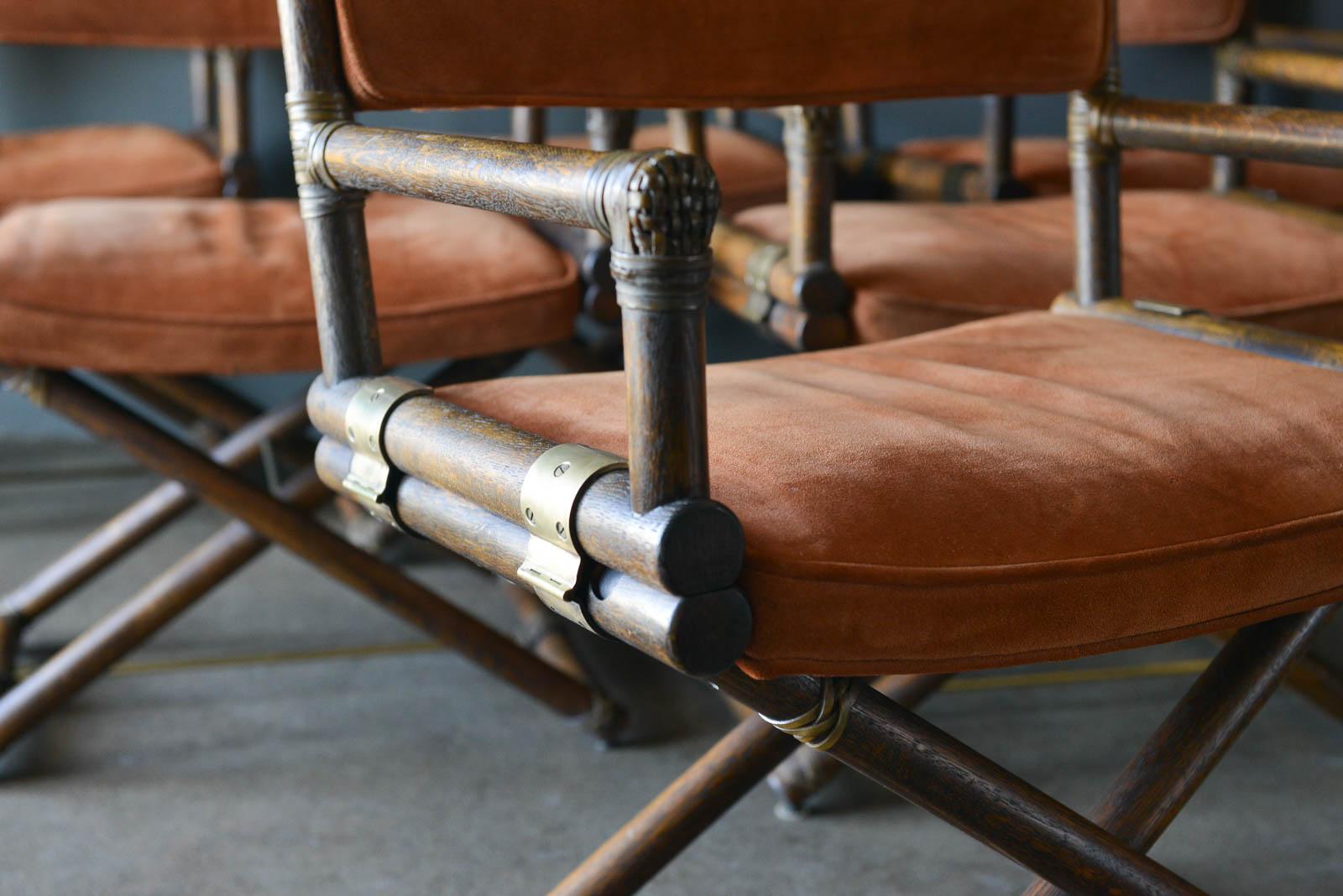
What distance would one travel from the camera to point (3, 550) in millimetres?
2055

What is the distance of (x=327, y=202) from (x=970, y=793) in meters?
0.49

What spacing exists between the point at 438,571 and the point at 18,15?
90 centimetres

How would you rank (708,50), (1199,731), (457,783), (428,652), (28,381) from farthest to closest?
(428,652) → (457,783) → (28,381) → (708,50) → (1199,731)

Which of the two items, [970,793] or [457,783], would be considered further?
[457,783]

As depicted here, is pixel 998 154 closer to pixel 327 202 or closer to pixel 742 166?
pixel 742 166

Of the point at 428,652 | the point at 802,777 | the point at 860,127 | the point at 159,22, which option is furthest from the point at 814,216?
the point at 860,127

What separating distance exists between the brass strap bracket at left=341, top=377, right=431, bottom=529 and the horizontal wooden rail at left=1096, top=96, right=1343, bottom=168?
1.93 feet

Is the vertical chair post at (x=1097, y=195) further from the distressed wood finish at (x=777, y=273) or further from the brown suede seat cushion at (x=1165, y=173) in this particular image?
the brown suede seat cushion at (x=1165, y=173)

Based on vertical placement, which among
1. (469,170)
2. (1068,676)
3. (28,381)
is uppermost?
(469,170)

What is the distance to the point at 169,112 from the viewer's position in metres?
2.54

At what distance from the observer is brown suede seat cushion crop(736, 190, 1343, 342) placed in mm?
1194

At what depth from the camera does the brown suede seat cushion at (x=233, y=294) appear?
1172 millimetres

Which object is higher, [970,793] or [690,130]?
[690,130]

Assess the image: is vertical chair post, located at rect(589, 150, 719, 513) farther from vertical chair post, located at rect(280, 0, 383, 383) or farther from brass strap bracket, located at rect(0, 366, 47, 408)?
brass strap bracket, located at rect(0, 366, 47, 408)
